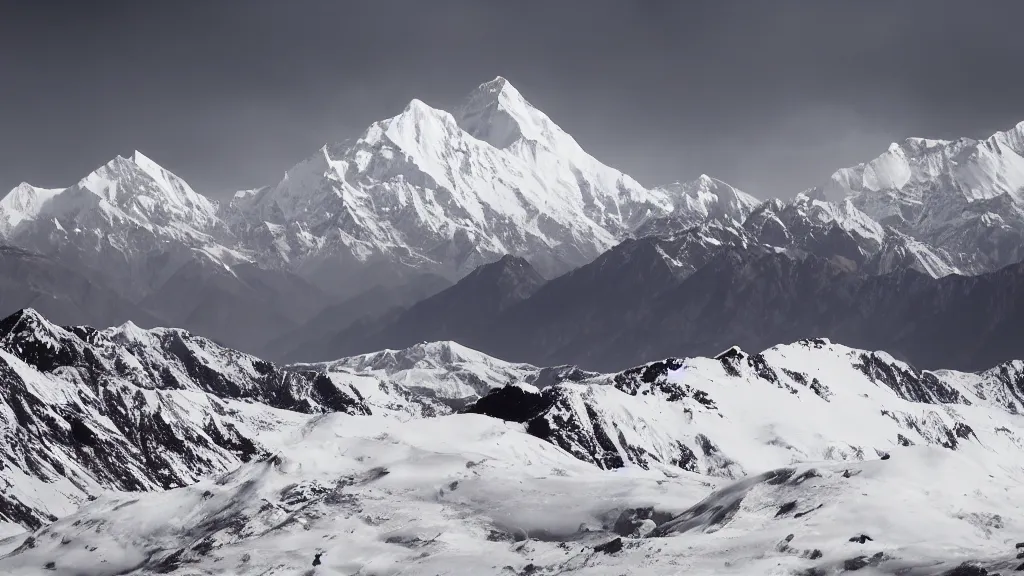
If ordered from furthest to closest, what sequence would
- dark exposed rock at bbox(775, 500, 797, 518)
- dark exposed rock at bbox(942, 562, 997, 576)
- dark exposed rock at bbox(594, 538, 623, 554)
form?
dark exposed rock at bbox(775, 500, 797, 518)
dark exposed rock at bbox(594, 538, 623, 554)
dark exposed rock at bbox(942, 562, 997, 576)

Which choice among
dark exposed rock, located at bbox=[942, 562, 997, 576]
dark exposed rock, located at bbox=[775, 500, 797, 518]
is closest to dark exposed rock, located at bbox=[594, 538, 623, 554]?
dark exposed rock, located at bbox=[775, 500, 797, 518]

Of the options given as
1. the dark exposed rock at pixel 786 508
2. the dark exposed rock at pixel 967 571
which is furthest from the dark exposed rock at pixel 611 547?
the dark exposed rock at pixel 967 571

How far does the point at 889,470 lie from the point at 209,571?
104m

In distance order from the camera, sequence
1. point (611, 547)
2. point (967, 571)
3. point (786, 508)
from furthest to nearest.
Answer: point (786, 508), point (611, 547), point (967, 571)

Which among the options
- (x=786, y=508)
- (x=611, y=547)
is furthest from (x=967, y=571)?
(x=611, y=547)

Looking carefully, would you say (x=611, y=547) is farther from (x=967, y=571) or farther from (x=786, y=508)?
(x=967, y=571)

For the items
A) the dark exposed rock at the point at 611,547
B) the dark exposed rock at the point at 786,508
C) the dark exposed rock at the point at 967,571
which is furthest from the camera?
the dark exposed rock at the point at 786,508

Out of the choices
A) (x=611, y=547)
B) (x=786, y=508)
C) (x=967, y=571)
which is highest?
(x=786, y=508)

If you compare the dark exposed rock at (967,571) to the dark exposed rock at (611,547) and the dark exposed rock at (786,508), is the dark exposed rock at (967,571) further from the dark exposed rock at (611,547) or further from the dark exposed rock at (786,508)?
the dark exposed rock at (611,547)

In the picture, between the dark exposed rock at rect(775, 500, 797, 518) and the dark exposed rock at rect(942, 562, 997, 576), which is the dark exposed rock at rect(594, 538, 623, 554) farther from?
the dark exposed rock at rect(942, 562, 997, 576)

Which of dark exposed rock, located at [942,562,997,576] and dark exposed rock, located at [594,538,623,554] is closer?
dark exposed rock, located at [942,562,997,576]

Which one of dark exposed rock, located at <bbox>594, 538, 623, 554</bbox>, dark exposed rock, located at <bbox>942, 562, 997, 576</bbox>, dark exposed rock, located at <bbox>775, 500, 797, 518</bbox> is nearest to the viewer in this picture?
dark exposed rock, located at <bbox>942, 562, 997, 576</bbox>

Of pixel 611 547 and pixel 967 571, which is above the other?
pixel 611 547

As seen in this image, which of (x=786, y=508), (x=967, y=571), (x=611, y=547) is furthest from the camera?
(x=786, y=508)
